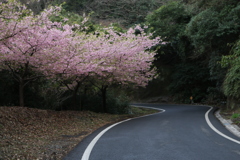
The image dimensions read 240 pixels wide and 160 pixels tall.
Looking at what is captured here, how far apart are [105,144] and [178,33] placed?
23775 millimetres

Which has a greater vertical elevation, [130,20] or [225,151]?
[130,20]

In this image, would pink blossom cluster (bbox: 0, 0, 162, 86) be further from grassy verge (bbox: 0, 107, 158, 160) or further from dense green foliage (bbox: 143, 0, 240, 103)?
dense green foliage (bbox: 143, 0, 240, 103)

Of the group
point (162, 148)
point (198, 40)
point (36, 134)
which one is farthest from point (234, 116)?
point (36, 134)

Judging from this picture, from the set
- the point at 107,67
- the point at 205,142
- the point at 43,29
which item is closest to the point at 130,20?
the point at 107,67

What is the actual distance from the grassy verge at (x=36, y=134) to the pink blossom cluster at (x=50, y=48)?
7.07 feet

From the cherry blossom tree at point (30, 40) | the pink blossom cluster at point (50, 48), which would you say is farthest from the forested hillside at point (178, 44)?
the pink blossom cluster at point (50, 48)

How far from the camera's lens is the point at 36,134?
→ 25.1 ft

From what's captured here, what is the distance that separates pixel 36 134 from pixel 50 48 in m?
4.01

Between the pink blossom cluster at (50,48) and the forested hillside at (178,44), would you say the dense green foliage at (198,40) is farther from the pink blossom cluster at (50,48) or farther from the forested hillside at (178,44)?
the pink blossom cluster at (50,48)

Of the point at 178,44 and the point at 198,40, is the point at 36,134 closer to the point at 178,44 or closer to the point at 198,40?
the point at 198,40

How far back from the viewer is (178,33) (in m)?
27.5

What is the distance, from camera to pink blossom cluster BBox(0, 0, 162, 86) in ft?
26.7

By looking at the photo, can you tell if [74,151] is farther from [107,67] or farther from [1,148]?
[107,67]

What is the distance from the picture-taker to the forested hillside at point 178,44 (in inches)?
565
